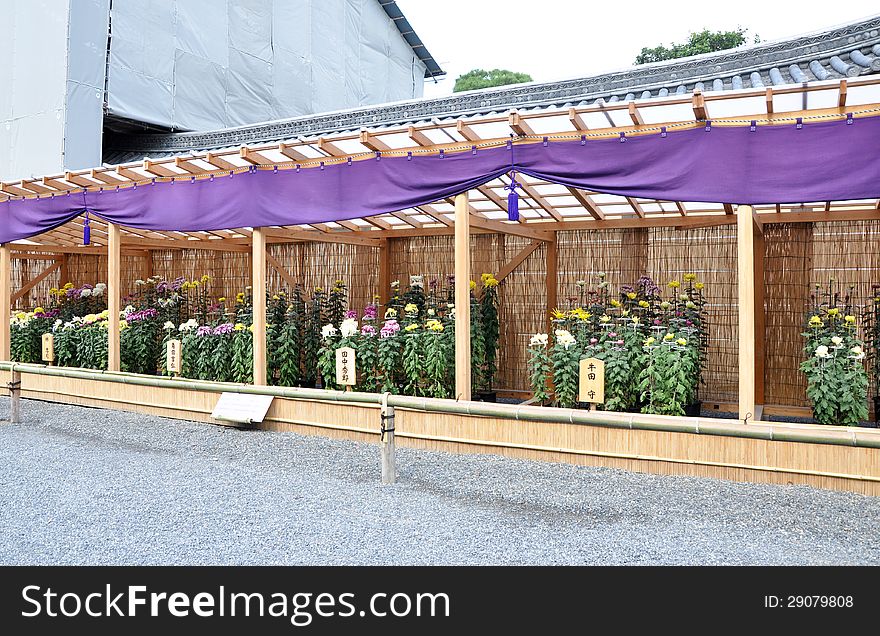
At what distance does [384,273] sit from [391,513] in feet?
14.8

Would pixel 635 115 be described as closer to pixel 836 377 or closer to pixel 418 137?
pixel 418 137

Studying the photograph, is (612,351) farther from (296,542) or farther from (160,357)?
A: (160,357)

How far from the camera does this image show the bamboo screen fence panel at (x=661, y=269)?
6074 millimetres

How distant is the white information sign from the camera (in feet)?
19.8

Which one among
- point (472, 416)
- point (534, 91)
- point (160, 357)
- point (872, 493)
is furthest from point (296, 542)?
point (534, 91)

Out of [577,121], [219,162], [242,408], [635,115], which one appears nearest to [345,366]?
[242,408]

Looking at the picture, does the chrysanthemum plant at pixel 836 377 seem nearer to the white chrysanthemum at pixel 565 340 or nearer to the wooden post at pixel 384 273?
the white chrysanthemum at pixel 565 340

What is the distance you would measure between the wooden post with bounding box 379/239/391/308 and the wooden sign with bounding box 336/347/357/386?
2.30m

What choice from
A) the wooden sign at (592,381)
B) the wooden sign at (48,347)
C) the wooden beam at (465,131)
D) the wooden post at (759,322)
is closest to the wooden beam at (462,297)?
the wooden beam at (465,131)

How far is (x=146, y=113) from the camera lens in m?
12.4

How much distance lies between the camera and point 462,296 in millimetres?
5332

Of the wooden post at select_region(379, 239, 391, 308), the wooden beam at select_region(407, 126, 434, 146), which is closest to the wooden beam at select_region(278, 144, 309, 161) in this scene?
the wooden beam at select_region(407, 126, 434, 146)

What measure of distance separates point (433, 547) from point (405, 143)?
3.28 meters

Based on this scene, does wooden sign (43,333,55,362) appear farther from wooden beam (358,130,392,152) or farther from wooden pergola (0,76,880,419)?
wooden beam (358,130,392,152)
